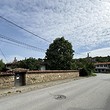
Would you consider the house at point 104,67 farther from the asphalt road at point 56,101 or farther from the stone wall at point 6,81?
the asphalt road at point 56,101

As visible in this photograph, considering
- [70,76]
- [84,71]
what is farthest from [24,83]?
[84,71]

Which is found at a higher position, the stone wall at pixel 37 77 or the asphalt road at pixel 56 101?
the stone wall at pixel 37 77

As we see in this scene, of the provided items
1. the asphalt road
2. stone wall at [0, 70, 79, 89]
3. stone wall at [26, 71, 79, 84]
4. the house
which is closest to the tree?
stone wall at [0, 70, 79, 89]

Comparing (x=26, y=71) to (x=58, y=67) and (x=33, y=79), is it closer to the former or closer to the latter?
(x=33, y=79)

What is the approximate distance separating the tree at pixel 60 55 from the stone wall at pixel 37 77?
14550 mm

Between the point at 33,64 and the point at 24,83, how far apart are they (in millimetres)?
37249

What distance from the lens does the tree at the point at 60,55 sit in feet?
180

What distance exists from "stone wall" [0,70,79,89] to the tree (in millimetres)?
14550

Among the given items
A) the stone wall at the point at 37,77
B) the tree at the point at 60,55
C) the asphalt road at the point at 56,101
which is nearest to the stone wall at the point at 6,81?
the stone wall at the point at 37,77

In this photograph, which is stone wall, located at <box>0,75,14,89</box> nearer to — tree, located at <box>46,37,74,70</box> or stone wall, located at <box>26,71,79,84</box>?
stone wall, located at <box>26,71,79,84</box>

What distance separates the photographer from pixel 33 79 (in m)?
24.3

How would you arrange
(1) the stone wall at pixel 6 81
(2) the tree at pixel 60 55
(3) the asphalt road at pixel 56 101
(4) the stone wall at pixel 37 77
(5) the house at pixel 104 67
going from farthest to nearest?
(5) the house at pixel 104 67 < (2) the tree at pixel 60 55 < (4) the stone wall at pixel 37 77 < (1) the stone wall at pixel 6 81 < (3) the asphalt road at pixel 56 101

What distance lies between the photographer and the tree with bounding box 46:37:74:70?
5484 cm

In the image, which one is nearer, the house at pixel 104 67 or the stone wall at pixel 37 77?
the stone wall at pixel 37 77
